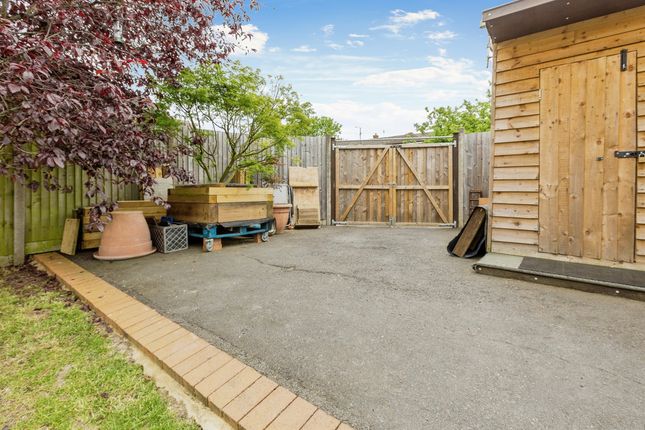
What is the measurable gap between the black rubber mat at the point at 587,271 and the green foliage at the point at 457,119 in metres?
13.8

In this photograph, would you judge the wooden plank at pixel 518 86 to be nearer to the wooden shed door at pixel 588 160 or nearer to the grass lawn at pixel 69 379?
the wooden shed door at pixel 588 160

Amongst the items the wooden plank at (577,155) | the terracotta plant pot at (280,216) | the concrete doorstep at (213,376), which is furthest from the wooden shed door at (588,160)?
the terracotta plant pot at (280,216)

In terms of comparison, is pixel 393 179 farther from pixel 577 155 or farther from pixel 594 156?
pixel 594 156

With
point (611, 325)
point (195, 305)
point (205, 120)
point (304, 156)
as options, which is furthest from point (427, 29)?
point (195, 305)

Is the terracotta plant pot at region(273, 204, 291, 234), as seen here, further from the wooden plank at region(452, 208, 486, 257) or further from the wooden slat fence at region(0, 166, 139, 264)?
the wooden plank at region(452, 208, 486, 257)

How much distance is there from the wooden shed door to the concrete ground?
89cm

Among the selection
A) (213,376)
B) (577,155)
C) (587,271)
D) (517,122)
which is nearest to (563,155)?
(577,155)

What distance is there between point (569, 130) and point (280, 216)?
4.46 metres

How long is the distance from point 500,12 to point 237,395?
395 centimetres

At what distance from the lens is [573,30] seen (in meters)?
2.95

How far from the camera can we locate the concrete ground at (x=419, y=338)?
1.13m

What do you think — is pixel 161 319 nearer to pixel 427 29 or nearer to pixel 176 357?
pixel 176 357

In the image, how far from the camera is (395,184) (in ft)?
22.2

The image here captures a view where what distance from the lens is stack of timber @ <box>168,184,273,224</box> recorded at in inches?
156
